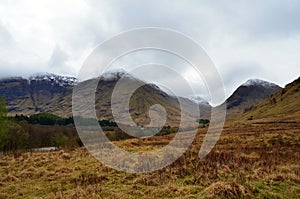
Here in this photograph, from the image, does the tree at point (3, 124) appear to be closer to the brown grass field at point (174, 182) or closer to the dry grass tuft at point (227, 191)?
the brown grass field at point (174, 182)

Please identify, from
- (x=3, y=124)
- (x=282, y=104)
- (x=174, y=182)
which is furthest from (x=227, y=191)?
(x=282, y=104)

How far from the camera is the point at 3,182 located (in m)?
14.0

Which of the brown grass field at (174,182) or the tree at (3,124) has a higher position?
the tree at (3,124)

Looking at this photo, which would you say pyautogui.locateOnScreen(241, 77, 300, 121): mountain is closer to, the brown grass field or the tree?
the tree

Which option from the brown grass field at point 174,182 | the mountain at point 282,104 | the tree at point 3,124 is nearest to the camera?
the brown grass field at point 174,182

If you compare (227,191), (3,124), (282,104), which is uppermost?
(282,104)

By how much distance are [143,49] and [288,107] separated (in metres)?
150

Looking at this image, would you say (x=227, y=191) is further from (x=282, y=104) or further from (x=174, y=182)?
(x=282, y=104)

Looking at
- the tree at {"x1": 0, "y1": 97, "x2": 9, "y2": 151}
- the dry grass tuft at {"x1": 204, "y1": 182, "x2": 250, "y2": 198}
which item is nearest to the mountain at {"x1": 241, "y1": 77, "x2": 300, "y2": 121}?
the tree at {"x1": 0, "y1": 97, "x2": 9, "y2": 151}

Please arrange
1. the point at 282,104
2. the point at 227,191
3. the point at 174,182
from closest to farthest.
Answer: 1. the point at 227,191
2. the point at 174,182
3. the point at 282,104

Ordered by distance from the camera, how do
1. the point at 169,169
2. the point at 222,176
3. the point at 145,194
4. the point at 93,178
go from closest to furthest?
the point at 145,194, the point at 222,176, the point at 93,178, the point at 169,169

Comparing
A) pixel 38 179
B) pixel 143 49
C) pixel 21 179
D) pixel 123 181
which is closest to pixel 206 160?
pixel 123 181

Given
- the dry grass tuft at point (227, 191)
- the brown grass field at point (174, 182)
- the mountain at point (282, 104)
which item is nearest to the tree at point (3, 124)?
the brown grass field at point (174, 182)

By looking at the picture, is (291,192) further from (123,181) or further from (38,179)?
(38,179)
